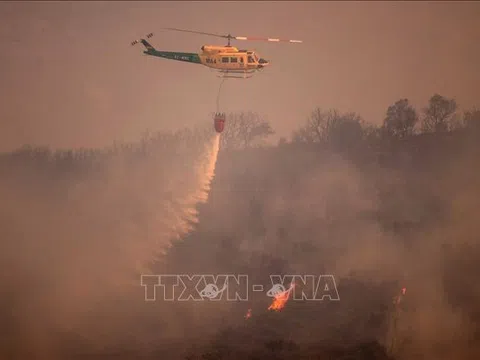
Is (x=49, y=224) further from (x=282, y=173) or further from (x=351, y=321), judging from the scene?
(x=351, y=321)

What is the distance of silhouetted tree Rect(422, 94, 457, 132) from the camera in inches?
252

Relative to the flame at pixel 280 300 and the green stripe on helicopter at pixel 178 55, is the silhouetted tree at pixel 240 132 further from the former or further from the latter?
the flame at pixel 280 300

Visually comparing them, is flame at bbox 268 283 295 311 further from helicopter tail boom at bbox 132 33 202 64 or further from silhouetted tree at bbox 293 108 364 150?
helicopter tail boom at bbox 132 33 202 64

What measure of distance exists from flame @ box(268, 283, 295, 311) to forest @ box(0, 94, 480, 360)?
0.06m

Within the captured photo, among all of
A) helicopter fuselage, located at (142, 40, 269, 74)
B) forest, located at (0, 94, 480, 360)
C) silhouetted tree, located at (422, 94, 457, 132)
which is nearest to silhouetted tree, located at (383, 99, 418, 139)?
forest, located at (0, 94, 480, 360)

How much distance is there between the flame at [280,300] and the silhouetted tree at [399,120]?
7.98 ft

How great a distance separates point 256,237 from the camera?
20.6ft

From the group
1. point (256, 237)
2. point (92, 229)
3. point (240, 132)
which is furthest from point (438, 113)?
point (92, 229)

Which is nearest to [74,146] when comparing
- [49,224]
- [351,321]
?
[49,224]

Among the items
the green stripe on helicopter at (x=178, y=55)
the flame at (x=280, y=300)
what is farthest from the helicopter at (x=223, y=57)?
the flame at (x=280, y=300)

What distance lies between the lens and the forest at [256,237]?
609cm

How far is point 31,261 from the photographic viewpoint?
6145mm

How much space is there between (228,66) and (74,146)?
221cm

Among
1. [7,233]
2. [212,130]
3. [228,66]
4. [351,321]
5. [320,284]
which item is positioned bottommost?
[351,321]
